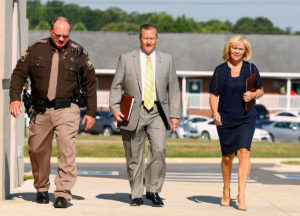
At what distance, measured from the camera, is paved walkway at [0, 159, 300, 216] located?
9.11 metres

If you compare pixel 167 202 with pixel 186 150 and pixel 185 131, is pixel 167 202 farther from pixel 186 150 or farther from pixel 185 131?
pixel 185 131

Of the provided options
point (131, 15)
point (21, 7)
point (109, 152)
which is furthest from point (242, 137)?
point (131, 15)

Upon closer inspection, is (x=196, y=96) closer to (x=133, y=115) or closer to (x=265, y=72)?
(x=265, y=72)

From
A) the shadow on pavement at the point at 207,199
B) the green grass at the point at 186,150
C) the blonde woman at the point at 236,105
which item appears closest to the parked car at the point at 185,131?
the green grass at the point at 186,150

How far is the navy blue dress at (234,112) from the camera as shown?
9.69 metres

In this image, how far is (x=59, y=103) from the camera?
9344 mm

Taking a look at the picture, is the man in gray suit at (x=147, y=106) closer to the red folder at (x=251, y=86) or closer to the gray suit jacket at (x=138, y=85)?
the gray suit jacket at (x=138, y=85)

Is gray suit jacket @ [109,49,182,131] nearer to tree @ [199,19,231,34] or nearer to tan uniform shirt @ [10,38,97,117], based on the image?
tan uniform shirt @ [10,38,97,117]

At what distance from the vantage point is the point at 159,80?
978 centimetres

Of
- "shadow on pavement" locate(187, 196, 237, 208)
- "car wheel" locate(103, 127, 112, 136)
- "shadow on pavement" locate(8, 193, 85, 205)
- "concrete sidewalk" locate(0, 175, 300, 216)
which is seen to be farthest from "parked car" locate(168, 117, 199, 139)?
"shadow on pavement" locate(8, 193, 85, 205)

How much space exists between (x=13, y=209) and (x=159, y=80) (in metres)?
2.36

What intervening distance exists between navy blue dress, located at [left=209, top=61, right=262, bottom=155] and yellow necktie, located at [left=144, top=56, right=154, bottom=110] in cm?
81

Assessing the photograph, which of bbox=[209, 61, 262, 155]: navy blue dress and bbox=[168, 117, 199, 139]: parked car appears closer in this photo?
bbox=[209, 61, 262, 155]: navy blue dress

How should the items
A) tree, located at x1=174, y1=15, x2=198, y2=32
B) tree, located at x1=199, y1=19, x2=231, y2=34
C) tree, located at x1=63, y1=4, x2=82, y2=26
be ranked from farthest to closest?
tree, located at x1=199, y1=19, x2=231, y2=34 → tree, located at x1=63, y1=4, x2=82, y2=26 → tree, located at x1=174, y1=15, x2=198, y2=32
